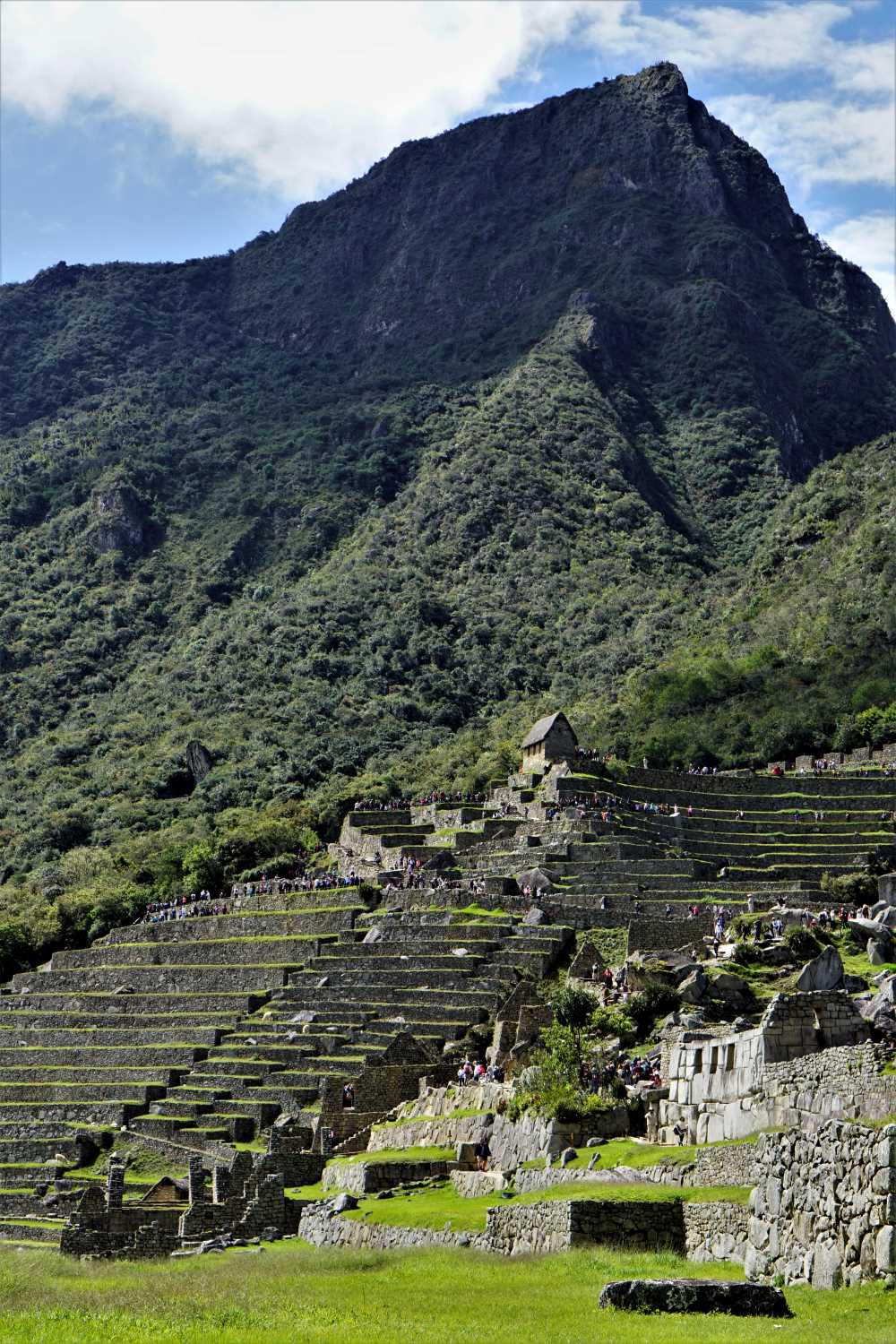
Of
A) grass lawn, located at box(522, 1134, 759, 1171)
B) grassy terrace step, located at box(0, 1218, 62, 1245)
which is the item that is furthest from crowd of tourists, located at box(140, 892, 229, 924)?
grass lawn, located at box(522, 1134, 759, 1171)

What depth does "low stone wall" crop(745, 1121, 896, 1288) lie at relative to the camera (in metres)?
17.6

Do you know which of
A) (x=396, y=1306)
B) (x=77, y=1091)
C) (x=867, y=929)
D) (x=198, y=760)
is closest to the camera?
(x=396, y=1306)

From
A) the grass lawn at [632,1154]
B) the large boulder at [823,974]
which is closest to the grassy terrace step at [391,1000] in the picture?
the large boulder at [823,974]

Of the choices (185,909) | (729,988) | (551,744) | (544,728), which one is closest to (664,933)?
(729,988)

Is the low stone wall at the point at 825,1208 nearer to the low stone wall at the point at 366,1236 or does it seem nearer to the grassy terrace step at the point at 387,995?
the low stone wall at the point at 366,1236

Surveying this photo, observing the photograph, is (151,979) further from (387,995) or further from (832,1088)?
(832,1088)

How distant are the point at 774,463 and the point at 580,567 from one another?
42.1m

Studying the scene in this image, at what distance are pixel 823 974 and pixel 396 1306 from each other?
16.7 m

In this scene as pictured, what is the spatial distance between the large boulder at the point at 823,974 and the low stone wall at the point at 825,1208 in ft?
49.3

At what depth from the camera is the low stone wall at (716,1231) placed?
69.1 feet

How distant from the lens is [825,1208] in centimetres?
1873

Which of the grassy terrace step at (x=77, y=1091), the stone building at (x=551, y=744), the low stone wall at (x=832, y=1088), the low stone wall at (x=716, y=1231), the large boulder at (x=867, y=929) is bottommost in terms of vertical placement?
the grassy terrace step at (x=77, y=1091)

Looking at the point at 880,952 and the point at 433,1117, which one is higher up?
the point at 880,952

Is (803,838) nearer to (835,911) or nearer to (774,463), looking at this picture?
(835,911)
